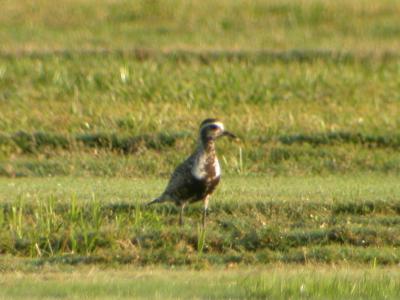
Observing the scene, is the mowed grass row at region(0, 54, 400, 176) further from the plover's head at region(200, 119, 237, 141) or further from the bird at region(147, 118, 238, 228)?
the bird at region(147, 118, 238, 228)

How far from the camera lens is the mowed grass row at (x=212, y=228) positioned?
35.7 feet

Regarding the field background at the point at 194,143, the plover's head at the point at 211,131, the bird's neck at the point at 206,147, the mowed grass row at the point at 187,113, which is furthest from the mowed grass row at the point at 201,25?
the bird's neck at the point at 206,147

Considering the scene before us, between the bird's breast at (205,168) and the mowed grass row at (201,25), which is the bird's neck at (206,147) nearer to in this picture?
the bird's breast at (205,168)

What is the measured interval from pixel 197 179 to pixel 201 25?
11.2 meters

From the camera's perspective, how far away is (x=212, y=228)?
11.7 meters

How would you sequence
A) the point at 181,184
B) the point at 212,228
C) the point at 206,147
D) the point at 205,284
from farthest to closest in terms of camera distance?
the point at 206,147 < the point at 181,184 < the point at 212,228 < the point at 205,284

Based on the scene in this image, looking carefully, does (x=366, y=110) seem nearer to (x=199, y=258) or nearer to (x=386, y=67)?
(x=386, y=67)

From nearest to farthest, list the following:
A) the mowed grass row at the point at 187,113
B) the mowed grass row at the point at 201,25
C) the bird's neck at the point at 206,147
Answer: the bird's neck at the point at 206,147 < the mowed grass row at the point at 187,113 < the mowed grass row at the point at 201,25

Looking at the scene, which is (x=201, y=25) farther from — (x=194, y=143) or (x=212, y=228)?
(x=212, y=228)

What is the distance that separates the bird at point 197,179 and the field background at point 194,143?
235 mm

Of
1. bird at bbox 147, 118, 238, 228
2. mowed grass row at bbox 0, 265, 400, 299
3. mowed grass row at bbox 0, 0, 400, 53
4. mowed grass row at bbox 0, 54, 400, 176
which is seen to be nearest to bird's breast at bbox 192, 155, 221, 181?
bird at bbox 147, 118, 238, 228

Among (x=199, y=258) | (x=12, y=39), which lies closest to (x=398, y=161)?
(x=199, y=258)

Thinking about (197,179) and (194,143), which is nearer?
(197,179)

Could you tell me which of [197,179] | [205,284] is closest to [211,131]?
[197,179]
